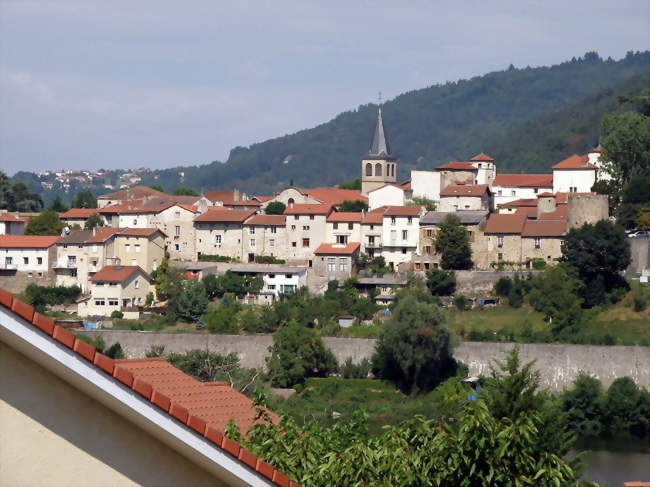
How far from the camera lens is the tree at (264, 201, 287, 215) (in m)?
53.6

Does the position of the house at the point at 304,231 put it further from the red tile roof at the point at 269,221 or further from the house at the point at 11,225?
the house at the point at 11,225

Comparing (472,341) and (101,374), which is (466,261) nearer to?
(472,341)

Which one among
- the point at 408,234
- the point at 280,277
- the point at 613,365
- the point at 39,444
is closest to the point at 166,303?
the point at 280,277

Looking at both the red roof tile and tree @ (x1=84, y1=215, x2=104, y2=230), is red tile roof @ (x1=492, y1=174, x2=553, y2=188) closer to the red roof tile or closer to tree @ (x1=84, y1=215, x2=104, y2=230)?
the red roof tile

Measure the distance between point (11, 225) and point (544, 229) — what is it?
24.7 metres

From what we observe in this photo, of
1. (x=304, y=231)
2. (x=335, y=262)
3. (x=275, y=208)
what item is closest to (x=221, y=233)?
(x=275, y=208)

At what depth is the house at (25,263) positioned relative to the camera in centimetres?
5059

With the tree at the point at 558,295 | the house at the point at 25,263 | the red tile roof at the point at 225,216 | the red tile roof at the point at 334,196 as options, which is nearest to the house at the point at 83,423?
the tree at the point at 558,295

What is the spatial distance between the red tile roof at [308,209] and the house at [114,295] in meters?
7.08

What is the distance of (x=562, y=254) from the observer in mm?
44406

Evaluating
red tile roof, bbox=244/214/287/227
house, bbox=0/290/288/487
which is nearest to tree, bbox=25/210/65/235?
red tile roof, bbox=244/214/287/227

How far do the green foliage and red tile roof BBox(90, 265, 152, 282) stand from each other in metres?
10.2

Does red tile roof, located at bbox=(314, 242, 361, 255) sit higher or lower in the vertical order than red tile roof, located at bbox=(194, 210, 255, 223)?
lower

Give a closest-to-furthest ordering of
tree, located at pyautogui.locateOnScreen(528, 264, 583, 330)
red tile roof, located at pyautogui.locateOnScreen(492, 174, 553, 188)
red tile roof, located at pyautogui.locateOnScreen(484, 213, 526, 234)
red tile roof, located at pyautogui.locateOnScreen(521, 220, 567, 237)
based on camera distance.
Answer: tree, located at pyautogui.locateOnScreen(528, 264, 583, 330), red tile roof, located at pyautogui.locateOnScreen(521, 220, 567, 237), red tile roof, located at pyautogui.locateOnScreen(484, 213, 526, 234), red tile roof, located at pyautogui.locateOnScreen(492, 174, 553, 188)
